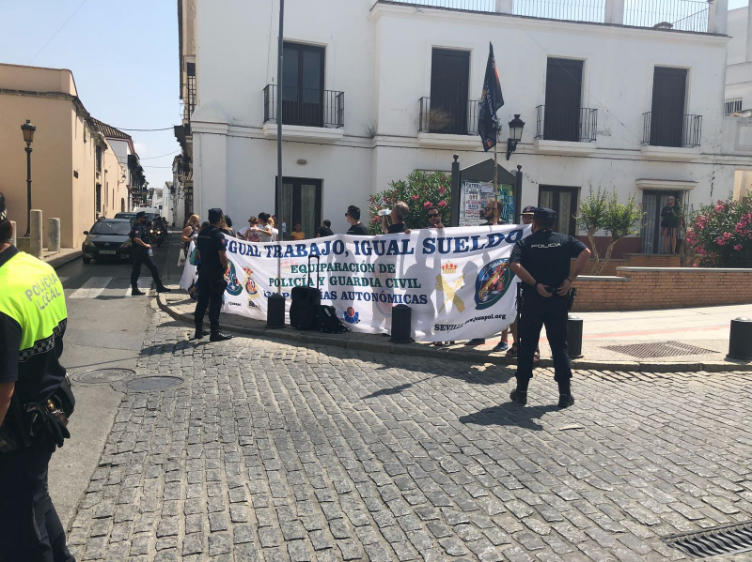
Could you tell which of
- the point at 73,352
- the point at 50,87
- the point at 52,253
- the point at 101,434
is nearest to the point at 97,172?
the point at 50,87

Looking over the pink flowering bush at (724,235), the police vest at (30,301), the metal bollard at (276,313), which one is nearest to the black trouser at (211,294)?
the metal bollard at (276,313)

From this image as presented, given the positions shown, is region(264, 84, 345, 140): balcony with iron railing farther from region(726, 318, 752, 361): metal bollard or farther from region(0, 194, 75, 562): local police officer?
region(0, 194, 75, 562): local police officer

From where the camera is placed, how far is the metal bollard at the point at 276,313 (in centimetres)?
949

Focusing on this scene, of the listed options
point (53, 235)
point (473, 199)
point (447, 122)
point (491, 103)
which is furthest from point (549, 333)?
point (53, 235)

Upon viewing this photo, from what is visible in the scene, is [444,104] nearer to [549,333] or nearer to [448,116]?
[448,116]

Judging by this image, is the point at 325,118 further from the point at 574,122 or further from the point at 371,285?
the point at 371,285

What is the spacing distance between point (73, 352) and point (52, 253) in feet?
52.2

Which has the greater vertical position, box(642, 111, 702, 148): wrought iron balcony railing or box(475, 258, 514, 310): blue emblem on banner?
box(642, 111, 702, 148): wrought iron balcony railing

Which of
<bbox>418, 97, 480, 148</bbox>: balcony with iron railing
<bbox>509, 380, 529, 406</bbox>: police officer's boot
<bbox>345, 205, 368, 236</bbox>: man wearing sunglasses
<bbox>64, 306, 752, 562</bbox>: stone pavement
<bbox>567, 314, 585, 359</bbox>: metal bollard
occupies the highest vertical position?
<bbox>418, 97, 480, 148</bbox>: balcony with iron railing

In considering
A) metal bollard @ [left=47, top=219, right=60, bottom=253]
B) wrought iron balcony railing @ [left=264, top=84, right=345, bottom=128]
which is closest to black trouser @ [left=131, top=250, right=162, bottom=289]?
wrought iron balcony railing @ [left=264, top=84, right=345, bottom=128]

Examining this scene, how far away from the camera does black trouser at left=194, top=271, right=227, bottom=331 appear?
28.0ft

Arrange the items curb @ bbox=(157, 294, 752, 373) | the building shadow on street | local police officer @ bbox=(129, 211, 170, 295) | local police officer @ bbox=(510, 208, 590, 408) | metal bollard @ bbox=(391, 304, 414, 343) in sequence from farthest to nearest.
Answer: local police officer @ bbox=(129, 211, 170, 295)
metal bollard @ bbox=(391, 304, 414, 343)
curb @ bbox=(157, 294, 752, 373)
local police officer @ bbox=(510, 208, 590, 408)
the building shadow on street

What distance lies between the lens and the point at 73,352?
7.92m

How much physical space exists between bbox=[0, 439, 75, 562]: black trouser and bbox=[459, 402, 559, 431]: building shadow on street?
3.59 metres
